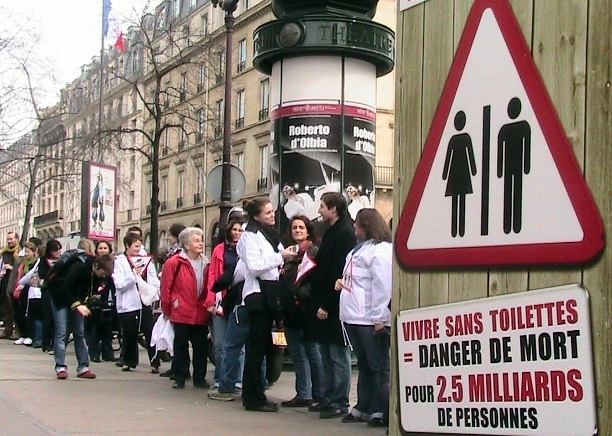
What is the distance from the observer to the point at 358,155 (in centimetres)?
1217

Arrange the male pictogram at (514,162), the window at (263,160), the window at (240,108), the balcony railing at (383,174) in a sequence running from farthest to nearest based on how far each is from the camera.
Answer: the window at (240,108), the window at (263,160), the balcony railing at (383,174), the male pictogram at (514,162)

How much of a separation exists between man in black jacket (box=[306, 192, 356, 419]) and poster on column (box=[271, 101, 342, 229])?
157 inches

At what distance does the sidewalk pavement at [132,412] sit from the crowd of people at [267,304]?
219 mm

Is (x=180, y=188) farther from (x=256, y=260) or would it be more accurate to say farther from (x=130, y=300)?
(x=256, y=260)

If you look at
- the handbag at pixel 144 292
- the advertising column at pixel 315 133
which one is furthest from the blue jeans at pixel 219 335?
the advertising column at pixel 315 133

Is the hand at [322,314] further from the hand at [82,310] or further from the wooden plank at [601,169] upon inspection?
the wooden plank at [601,169]

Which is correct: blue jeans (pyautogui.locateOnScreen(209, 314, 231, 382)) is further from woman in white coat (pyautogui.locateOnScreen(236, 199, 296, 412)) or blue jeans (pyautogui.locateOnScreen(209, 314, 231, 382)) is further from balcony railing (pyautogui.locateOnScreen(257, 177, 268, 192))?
balcony railing (pyautogui.locateOnScreen(257, 177, 268, 192))

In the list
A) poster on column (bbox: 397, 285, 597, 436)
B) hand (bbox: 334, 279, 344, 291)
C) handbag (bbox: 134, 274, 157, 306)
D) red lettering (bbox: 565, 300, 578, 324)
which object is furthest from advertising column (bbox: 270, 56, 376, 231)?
red lettering (bbox: 565, 300, 578, 324)

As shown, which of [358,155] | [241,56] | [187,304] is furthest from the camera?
[241,56]

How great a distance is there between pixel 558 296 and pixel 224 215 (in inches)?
554

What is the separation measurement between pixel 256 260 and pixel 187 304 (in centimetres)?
207

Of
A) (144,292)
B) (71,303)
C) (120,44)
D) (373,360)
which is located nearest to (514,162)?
(373,360)

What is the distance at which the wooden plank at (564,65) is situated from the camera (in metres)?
2.02

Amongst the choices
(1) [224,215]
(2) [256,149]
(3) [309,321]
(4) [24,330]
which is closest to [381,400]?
(3) [309,321]
